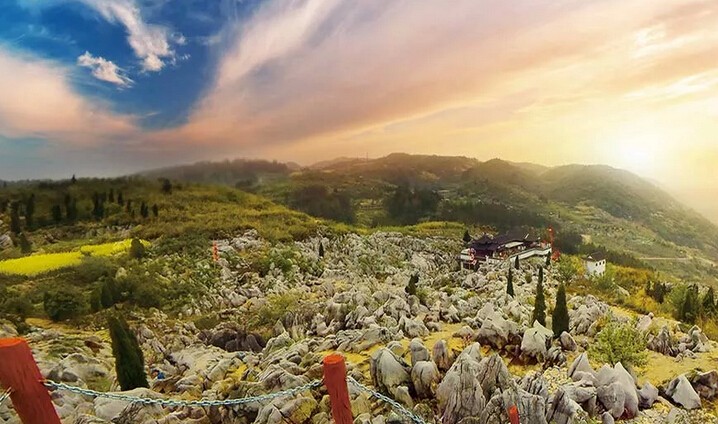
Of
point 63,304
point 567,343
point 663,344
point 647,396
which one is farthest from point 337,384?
point 63,304

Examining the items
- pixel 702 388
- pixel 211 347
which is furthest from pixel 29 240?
pixel 702 388

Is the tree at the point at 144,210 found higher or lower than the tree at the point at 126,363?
higher

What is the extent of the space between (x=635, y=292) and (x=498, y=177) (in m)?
63.9

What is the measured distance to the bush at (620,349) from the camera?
1391 centimetres

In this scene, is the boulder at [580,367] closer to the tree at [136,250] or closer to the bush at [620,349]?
the bush at [620,349]

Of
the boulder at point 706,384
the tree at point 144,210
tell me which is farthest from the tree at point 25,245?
the boulder at point 706,384

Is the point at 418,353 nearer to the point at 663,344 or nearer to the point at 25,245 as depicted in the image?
the point at 663,344

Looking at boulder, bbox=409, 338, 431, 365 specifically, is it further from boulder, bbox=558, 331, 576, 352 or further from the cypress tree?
the cypress tree

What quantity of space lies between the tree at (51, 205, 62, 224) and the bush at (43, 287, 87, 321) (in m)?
15.3

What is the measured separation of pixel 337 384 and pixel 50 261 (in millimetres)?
28170

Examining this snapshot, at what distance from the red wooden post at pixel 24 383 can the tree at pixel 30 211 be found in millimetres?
35078

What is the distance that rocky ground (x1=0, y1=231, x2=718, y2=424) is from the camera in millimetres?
9852

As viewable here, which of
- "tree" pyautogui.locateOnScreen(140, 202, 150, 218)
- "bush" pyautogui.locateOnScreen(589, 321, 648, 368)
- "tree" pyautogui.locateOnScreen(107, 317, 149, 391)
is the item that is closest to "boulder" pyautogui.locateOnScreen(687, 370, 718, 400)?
"bush" pyautogui.locateOnScreen(589, 321, 648, 368)

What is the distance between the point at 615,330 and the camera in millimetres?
14711
